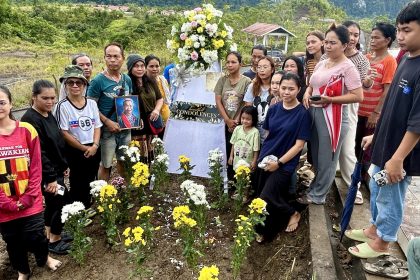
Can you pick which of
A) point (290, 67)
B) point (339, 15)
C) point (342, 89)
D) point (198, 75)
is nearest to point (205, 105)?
point (198, 75)

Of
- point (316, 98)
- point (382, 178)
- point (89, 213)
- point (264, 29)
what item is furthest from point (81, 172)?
point (264, 29)

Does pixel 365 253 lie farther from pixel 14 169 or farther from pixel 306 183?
pixel 14 169

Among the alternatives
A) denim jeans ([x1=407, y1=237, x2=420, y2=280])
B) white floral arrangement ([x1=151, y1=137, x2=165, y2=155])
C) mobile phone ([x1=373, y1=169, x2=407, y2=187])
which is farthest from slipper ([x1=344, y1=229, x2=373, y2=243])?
white floral arrangement ([x1=151, y1=137, x2=165, y2=155])

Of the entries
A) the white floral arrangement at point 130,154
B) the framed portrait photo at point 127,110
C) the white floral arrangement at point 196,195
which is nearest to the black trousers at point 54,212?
the white floral arrangement at point 130,154

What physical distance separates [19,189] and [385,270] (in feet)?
10.3

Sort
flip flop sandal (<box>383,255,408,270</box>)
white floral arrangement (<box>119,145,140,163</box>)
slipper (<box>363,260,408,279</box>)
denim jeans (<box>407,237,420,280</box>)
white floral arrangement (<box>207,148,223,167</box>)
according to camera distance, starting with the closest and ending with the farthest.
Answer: denim jeans (<box>407,237,420,280</box>), slipper (<box>363,260,408,279</box>), flip flop sandal (<box>383,255,408,270</box>), white floral arrangement (<box>119,145,140,163</box>), white floral arrangement (<box>207,148,223,167</box>)

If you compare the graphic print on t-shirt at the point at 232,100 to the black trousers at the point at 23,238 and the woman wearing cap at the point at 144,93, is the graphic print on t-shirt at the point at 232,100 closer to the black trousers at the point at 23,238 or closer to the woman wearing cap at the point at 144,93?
the woman wearing cap at the point at 144,93

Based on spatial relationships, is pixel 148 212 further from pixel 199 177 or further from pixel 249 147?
pixel 199 177

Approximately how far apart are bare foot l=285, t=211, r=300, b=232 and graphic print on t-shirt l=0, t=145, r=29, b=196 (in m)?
2.66

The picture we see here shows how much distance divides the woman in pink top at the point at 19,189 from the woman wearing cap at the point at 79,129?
0.67m

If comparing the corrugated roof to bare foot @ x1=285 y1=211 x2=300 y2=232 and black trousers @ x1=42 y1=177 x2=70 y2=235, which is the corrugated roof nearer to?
bare foot @ x1=285 y1=211 x2=300 y2=232

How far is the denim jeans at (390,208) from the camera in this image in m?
2.72

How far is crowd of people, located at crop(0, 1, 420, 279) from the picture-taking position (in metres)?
2.72

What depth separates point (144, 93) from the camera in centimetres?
490
